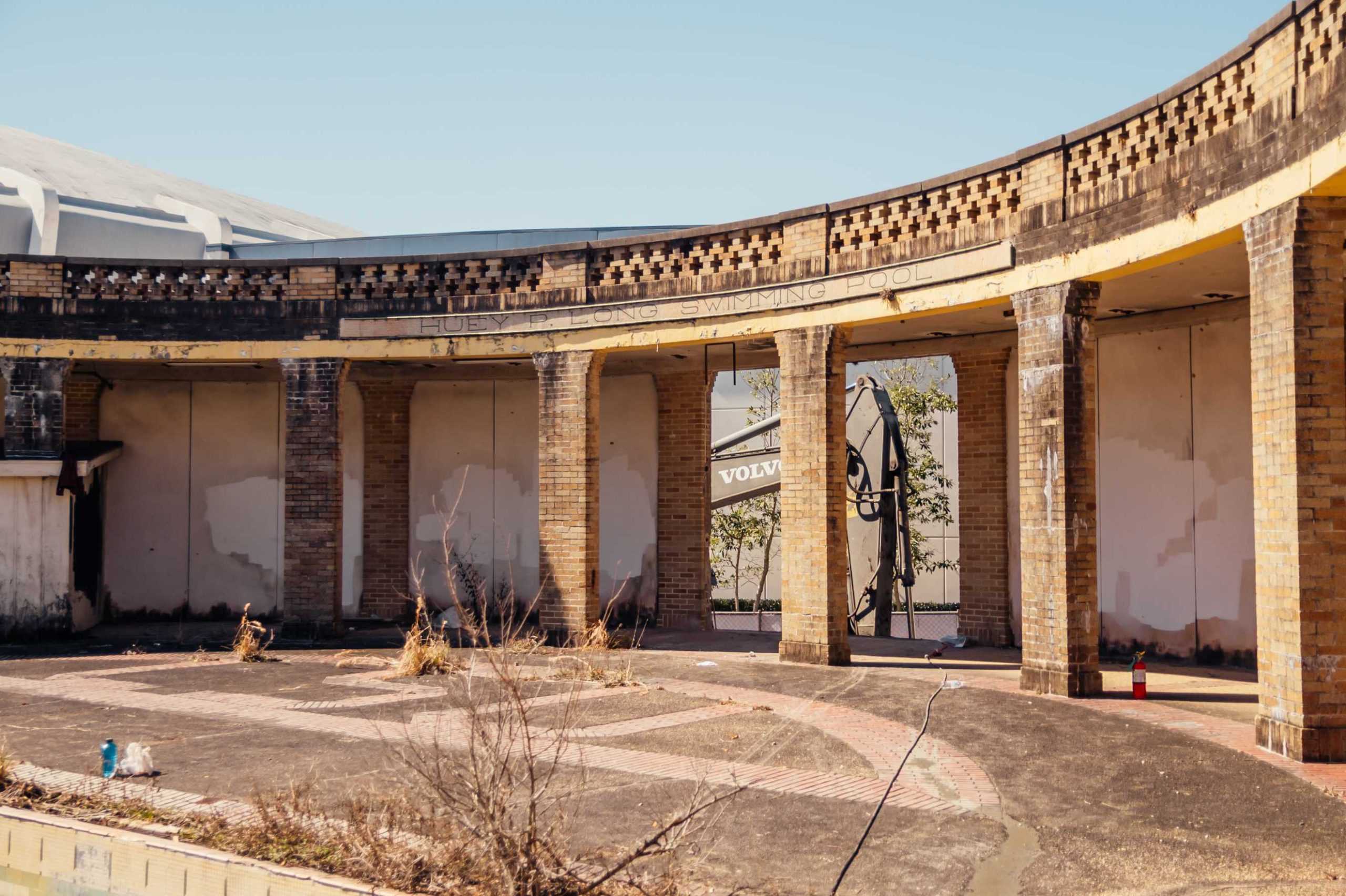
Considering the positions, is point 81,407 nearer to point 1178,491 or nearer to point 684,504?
point 684,504

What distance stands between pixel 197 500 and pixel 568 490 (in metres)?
7.87

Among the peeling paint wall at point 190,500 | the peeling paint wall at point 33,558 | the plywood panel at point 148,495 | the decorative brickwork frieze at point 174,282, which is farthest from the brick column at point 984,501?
the plywood panel at point 148,495

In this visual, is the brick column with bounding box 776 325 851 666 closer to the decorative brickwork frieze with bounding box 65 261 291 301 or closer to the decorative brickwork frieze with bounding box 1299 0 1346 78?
the decorative brickwork frieze with bounding box 1299 0 1346 78

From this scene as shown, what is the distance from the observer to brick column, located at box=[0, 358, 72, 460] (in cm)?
1700

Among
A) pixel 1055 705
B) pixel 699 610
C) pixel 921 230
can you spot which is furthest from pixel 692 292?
pixel 1055 705

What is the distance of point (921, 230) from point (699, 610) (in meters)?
7.79

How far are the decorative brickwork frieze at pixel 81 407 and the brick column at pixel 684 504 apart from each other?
960 cm

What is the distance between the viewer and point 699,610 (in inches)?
746

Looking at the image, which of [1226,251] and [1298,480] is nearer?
[1298,480]

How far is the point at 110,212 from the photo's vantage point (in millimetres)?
27234

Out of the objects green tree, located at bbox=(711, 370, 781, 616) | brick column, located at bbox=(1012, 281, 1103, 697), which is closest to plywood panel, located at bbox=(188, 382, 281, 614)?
green tree, located at bbox=(711, 370, 781, 616)

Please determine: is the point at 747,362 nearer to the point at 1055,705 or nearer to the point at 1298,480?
the point at 1055,705

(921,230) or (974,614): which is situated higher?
(921,230)

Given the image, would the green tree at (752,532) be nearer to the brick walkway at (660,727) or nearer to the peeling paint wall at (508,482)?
the peeling paint wall at (508,482)
